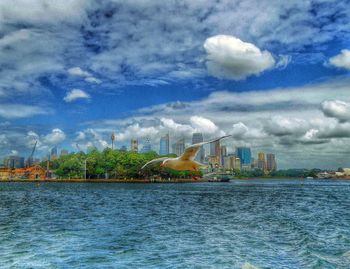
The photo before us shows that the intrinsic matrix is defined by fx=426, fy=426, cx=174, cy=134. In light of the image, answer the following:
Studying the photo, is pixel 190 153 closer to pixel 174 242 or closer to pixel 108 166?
pixel 174 242

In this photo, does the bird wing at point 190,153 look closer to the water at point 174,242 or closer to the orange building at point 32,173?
the water at point 174,242

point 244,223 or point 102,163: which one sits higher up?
point 102,163

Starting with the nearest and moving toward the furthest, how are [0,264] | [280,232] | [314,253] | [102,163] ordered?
1. [0,264]
2. [314,253]
3. [280,232]
4. [102,163]

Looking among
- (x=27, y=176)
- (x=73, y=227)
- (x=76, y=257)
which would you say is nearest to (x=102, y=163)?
(x=27, y=176)

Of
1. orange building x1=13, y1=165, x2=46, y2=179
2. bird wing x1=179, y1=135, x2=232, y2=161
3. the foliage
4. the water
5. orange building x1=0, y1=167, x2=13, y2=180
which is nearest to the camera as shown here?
the water

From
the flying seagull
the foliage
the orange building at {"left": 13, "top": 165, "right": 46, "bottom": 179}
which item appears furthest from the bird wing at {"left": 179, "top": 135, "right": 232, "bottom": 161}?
the orange building at {"left": 13, "top": 165, "right": 46, "bottom": 179}

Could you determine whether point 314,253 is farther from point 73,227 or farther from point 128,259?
point 73,227

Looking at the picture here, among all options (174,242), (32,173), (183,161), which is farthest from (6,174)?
(174,242)

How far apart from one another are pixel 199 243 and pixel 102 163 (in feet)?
469

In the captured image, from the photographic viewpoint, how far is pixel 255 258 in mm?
17672

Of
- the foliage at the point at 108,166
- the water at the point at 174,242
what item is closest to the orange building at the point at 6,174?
the foliage at the point at 108,166

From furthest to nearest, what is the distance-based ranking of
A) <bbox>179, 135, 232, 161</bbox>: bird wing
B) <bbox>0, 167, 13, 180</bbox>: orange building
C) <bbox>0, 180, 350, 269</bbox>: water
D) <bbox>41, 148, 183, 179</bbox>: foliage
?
<bbox>0, 167, 13, 180</bbox>: orange building → <bbox>41, 148, 183, 179</bbox>: foliage → <bbox>179, 135, 232, 161</bbox>: bird wing → <bbox>0, 180, 350, 269</bbox>: water

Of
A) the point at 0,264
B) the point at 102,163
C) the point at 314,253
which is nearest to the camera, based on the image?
the point at 0,264

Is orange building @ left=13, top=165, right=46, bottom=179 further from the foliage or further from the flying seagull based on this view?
the flying seagull
